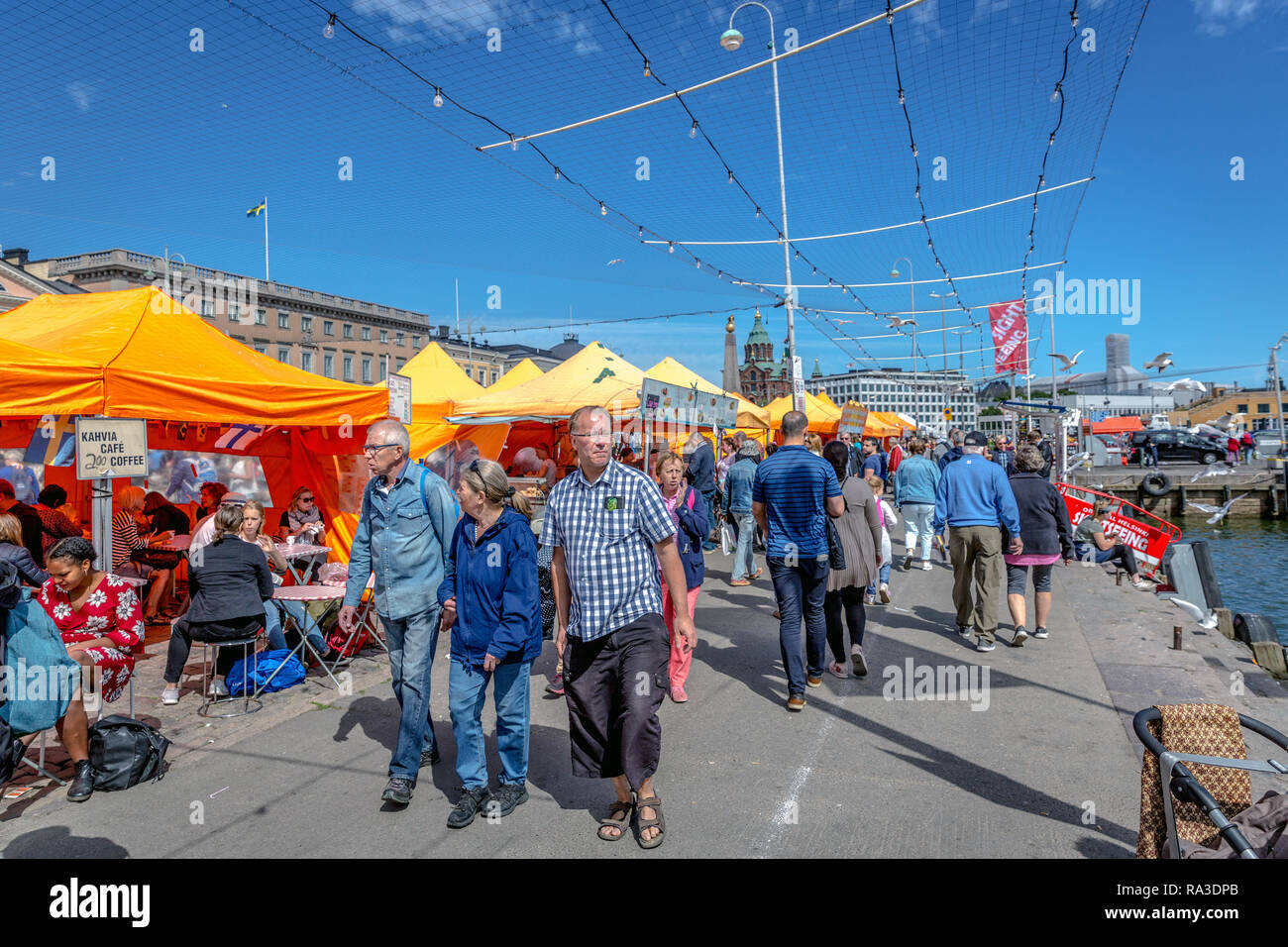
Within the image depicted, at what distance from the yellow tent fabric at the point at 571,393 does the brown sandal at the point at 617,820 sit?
9.48 meters

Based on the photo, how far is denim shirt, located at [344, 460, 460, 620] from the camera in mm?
4098

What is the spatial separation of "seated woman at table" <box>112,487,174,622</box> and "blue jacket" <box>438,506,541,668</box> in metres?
6.27

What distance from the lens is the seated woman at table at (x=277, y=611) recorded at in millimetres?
6227

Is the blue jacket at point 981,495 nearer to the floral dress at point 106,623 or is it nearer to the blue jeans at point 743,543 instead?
the blue jeans at point 743,543

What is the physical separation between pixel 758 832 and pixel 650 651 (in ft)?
3.36

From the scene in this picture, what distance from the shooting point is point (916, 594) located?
9648 mm

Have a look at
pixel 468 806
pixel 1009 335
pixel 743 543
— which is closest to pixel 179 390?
pixel 468 806

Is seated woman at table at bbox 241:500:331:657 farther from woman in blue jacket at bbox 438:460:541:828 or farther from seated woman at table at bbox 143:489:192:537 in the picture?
seated woman at table at bbox 143:489:192:537

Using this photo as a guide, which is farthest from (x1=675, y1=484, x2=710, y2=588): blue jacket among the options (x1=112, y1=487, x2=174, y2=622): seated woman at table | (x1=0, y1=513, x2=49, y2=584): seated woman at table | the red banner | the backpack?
the red banner

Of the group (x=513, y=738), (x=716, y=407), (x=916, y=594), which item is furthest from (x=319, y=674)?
(x=716, y=407)

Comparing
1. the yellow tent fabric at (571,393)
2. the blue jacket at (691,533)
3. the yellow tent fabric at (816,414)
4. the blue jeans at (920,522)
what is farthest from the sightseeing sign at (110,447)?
the yellow tent fabric at (816,414)

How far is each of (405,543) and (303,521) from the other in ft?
19.2
